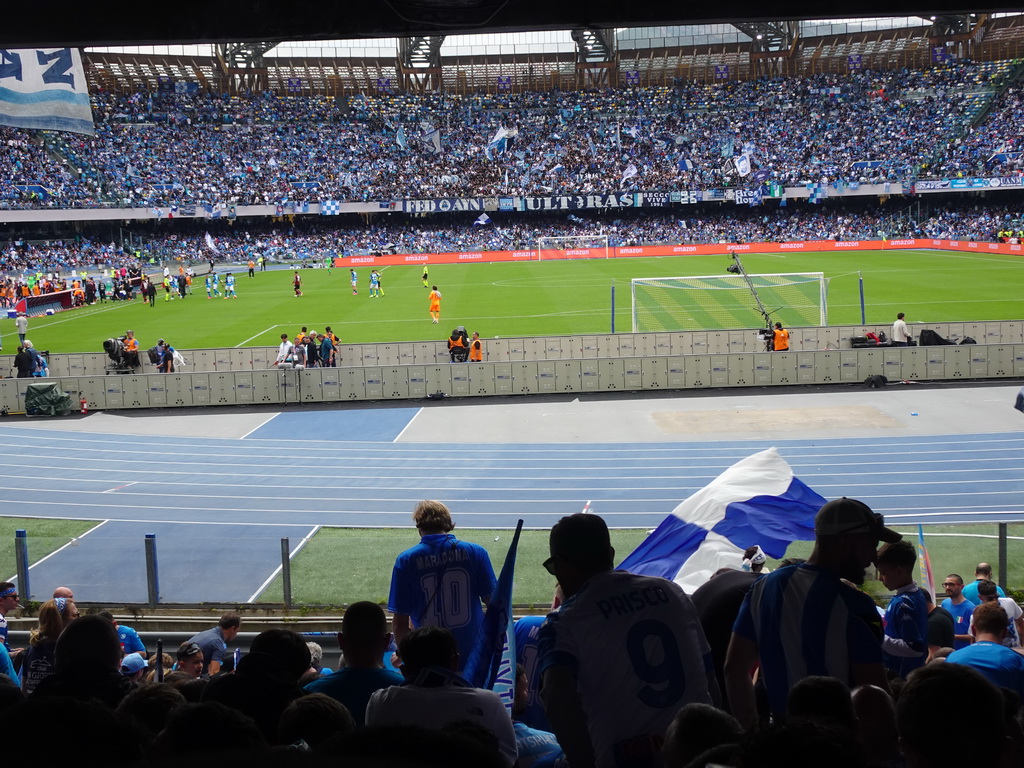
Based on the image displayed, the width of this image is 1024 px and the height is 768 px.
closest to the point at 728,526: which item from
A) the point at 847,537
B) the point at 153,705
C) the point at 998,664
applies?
the point at 998,664

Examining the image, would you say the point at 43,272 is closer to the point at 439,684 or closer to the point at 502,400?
the point at 502,400

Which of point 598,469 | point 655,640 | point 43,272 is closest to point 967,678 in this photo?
point 655,640

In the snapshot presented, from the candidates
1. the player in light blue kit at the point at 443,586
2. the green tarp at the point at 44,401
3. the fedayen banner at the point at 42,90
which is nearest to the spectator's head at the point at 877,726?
the player in light blue kit at the point at 443,586

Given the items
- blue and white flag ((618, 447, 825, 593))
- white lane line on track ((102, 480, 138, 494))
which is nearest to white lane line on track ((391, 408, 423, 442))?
white lane line on track ((102, 480, 138, 494))

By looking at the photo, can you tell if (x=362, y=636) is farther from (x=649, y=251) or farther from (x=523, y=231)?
(x=523, y=231)

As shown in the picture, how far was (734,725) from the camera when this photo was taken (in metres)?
2.60

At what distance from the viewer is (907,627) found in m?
5.21

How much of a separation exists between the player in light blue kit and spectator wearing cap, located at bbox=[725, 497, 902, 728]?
2393 millimetres

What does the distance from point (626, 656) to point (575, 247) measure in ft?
228

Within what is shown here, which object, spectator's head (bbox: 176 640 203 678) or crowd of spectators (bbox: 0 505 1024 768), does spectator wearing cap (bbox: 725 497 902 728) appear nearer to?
crowd of spectators (bbox: 0 505 1024 768)

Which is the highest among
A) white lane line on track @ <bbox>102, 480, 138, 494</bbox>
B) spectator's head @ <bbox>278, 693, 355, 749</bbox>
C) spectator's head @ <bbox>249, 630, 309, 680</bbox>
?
spectator's head @ <bbox>278, 693, 355, 749</bbox>

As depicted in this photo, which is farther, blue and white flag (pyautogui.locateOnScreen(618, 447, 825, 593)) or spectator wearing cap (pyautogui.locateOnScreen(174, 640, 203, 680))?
blue and white flag (pyautogui.locateOnScreen(618, 447, 825, 593))

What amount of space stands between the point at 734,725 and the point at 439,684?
4.50 ft

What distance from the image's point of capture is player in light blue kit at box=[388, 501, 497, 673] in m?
5.92
